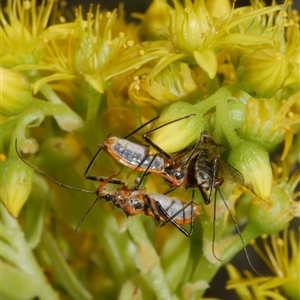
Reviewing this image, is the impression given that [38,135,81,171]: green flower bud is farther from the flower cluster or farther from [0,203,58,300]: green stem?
[0,203,58,300]: green stem

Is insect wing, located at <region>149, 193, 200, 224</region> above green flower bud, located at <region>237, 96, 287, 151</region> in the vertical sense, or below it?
below

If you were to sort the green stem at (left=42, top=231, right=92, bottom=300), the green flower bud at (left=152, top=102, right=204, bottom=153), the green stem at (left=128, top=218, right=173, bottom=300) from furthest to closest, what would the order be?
the green stem at (left=42, top=231, right=92, bottom=300)
the green stem at (left=128, top=218, right=173, bottom=300)
the green flower bud at (left=152, top=102, right=204, bottom=153)

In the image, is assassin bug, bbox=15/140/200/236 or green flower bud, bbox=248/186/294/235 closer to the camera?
assassin bug, bbox=15/140/200/236

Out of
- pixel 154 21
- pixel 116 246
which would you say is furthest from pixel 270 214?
pixel 154 21

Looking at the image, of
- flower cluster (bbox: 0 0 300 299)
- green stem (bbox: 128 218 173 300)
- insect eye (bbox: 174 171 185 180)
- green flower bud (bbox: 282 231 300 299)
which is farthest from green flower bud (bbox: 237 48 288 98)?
green flower bud (bbox: 282 231 300 299)

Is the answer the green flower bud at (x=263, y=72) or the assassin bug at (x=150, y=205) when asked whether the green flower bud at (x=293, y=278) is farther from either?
the green flower bud at (x=263, y=72)
